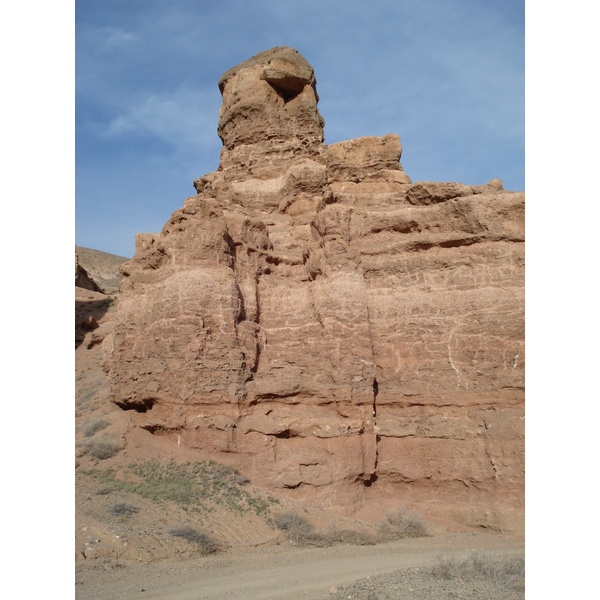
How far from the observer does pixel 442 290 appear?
1390 cm

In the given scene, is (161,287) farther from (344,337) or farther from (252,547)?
(252,547)

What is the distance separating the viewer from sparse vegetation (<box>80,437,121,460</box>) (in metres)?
13.0

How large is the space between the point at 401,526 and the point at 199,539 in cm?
441

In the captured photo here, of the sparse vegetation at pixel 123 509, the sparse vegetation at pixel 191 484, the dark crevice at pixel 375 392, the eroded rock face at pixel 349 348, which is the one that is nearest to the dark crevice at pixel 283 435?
the eroded rock face at pixel 349 348

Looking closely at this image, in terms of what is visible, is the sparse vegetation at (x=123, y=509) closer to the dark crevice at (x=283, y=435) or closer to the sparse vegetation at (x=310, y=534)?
the sparse vegetation at (x=310, y=534)

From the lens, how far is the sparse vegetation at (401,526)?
12.0m

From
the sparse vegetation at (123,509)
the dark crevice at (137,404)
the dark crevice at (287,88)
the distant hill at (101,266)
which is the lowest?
the sparse vegetation at (123,509)

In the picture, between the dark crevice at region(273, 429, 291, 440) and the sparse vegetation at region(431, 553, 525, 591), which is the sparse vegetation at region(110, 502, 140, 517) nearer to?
the dark crevice at region(273, 429, 291, 440)

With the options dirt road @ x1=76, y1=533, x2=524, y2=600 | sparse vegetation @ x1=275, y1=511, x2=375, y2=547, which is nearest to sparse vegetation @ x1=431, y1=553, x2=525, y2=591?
dirt road @ x1=76, y1=533, x2=524, y2=600

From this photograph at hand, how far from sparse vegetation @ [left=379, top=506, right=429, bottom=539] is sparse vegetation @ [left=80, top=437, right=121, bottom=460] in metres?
6.18

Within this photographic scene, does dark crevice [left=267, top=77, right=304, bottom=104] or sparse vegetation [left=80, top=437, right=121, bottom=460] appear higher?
dark crevice [left=267, top=77, right=304, bottom=104]

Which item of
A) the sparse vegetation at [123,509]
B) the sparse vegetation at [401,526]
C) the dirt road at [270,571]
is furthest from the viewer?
the sparse vegetation at [401,526]

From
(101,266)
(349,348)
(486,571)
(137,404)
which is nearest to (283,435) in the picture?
(349,348)

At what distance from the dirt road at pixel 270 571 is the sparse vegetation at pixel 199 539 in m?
0.19
